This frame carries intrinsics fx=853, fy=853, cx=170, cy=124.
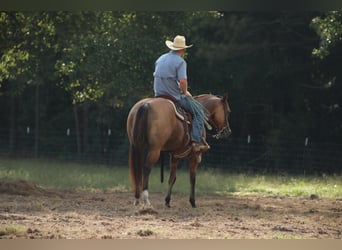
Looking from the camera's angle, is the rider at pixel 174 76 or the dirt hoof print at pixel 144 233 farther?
the rider at pixel 174 76

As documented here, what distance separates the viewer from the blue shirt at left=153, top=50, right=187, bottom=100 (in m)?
10.1

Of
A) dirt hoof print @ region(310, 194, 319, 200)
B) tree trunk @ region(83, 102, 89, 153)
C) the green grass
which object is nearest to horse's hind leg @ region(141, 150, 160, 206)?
the green grass

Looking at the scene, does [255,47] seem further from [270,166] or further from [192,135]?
[192,135]

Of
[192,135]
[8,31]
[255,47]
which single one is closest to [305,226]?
[192,135]

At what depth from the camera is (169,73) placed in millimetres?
10109

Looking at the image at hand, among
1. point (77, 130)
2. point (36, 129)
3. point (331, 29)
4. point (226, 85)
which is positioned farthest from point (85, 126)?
point (331, 29)

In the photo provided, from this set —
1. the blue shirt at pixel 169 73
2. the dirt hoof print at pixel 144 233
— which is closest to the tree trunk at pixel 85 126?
the blue shirt at pixel 169 73

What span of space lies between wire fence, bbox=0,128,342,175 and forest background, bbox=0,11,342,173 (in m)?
0.03

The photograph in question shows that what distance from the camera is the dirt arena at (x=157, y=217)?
7785 millimetres

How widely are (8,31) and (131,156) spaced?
5.66 metres

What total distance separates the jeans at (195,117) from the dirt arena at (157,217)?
3.00 feet

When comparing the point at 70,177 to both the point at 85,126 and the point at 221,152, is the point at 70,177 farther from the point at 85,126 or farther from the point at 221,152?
the point at 85,126

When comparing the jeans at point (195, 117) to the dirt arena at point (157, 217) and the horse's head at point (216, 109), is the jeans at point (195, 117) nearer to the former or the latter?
the horse's head at point (216, 109)

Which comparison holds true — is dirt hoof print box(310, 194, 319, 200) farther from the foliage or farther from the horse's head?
the foliage
